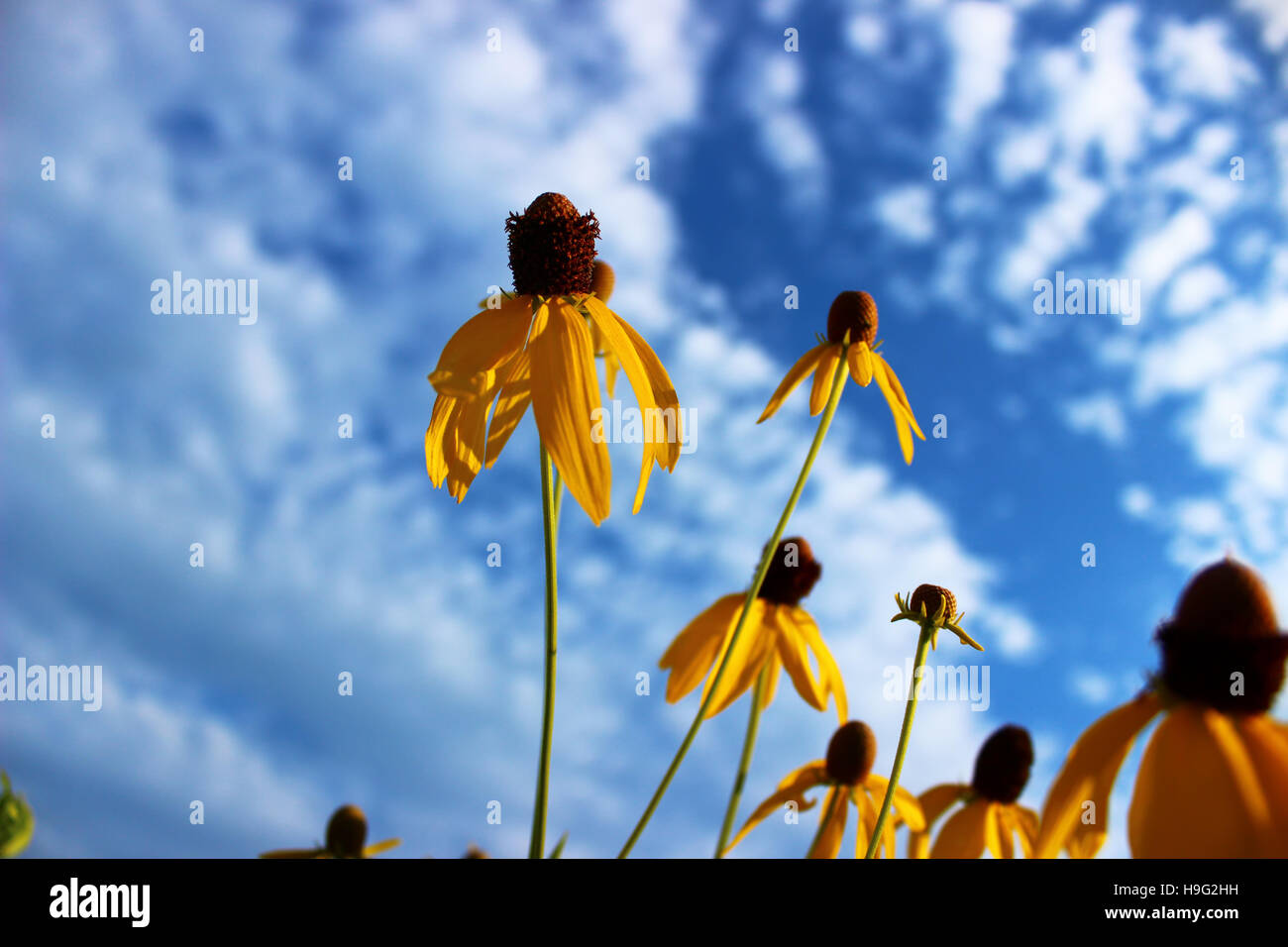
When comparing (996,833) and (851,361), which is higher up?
(851,361)

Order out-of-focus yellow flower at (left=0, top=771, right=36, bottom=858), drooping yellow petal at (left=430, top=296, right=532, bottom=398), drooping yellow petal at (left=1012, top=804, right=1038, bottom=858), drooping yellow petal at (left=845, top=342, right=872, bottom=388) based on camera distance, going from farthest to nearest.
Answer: drooping yellow petal at (left=1012, top=804, right=1038, bottom=858), drooping yellow petal at (left=845, top=342, right=872, bottom=388), drooping yellow petal at (left=430, top=296, right=532, bottom=398), out-of-focus yellow flower at (left=0, top=771, right=36, bottom=858)

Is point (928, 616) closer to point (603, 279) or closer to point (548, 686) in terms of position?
point (548, 686)

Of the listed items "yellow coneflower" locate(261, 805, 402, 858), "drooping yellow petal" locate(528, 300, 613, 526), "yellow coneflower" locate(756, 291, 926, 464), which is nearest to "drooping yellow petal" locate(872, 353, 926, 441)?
"yellow coneflower" locate(756, 291, 926, 464)

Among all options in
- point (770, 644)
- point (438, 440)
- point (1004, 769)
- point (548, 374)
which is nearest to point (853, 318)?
point (770, 644)

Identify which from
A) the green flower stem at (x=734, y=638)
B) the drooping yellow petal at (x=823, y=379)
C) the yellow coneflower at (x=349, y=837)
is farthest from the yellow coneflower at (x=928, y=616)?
the yellow coneflower at (x=349, y=837)

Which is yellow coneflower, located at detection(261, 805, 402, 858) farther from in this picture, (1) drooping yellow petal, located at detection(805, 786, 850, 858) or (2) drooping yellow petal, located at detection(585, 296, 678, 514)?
(2) drooping yellow petal, located at detection(585, 296, 678, 514)

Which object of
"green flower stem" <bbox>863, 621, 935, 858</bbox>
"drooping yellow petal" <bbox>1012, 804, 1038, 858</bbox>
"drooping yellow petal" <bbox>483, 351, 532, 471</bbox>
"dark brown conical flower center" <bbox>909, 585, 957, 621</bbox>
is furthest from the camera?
"drooping yellow petal" <bbox>1012, 804, 1038, 858</bbox>
